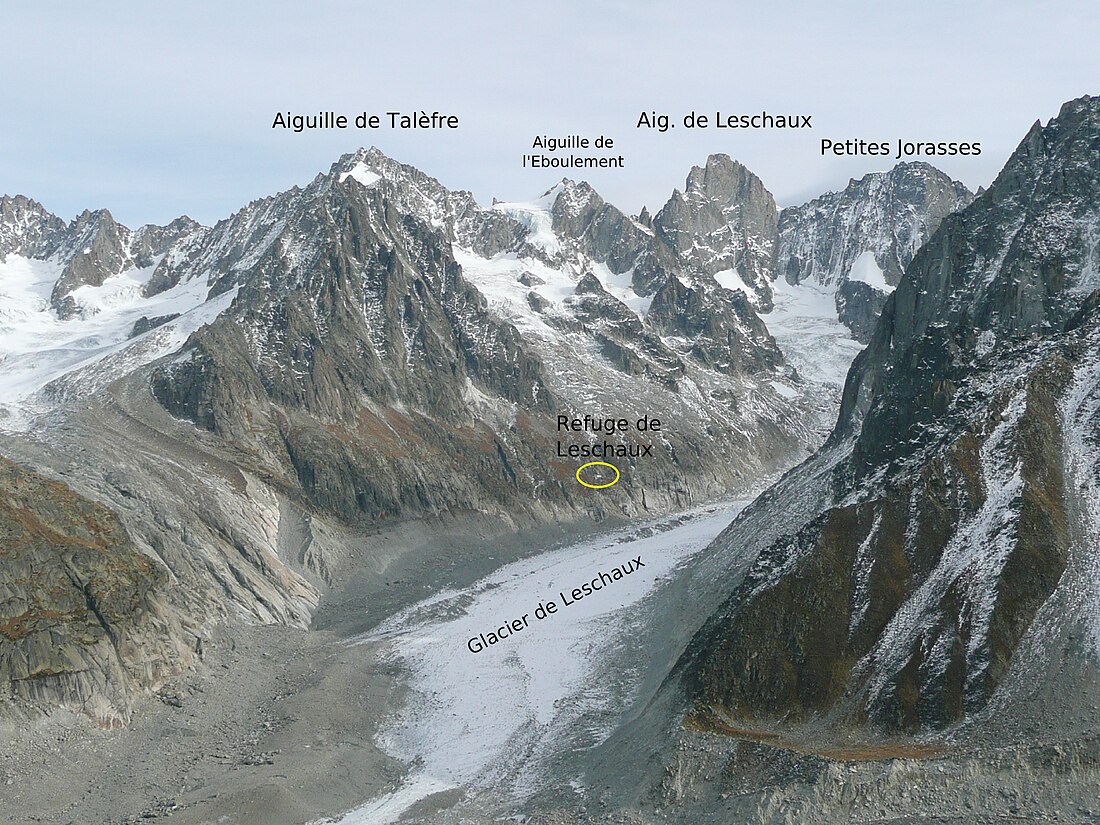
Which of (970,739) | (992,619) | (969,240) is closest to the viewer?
Result: (970,739)

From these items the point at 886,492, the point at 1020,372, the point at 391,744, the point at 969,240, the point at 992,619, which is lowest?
the point at 391,744

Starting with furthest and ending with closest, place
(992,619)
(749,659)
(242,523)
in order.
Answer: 1. (242,523)
2. (749,659)
3. (992,619)

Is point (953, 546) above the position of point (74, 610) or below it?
above

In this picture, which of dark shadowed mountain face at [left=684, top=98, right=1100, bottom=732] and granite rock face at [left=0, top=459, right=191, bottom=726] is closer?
dark shadowed mountain face at [left=684, top=98, right=1100, bottom=732]

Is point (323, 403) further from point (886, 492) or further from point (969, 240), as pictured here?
point (886, 492)

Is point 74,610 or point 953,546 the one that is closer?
point 953,546

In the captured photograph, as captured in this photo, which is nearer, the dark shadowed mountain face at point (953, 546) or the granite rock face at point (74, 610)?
the dark shadowed mountain face at point (953, 546)

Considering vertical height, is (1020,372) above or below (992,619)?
above

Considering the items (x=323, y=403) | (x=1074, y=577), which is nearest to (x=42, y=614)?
(x=1074, y=577)
